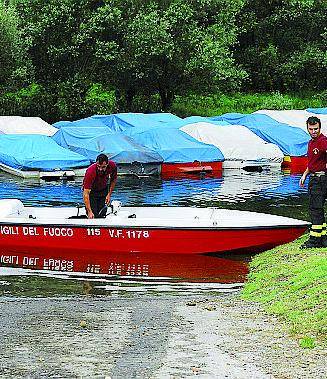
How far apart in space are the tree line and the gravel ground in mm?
38098

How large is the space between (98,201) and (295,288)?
7209 mm

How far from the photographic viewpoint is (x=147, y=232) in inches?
681

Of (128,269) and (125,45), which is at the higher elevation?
(125,45)

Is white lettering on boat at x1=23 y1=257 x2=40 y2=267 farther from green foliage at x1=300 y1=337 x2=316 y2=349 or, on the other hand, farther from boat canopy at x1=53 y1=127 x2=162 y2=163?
boat canopy at x1=53 y1=127 x2=162 y2=163

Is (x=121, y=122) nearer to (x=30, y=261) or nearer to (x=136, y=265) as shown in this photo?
(x=30, y=261)

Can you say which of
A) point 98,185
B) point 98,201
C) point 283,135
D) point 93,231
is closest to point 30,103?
point 283,135

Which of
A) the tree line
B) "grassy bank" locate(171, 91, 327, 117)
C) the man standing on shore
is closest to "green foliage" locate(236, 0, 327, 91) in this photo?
"grassy bank" locate(171, 91, 327, 117)

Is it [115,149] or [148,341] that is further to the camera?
[115,149]

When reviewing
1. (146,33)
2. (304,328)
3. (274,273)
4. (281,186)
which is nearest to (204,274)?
(274,273)

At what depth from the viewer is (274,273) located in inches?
552

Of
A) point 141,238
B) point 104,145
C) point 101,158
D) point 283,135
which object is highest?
point 101,158

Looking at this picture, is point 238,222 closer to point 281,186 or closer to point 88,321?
point 88,321

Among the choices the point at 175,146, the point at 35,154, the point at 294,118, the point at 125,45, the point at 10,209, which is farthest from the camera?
the point at 125,45

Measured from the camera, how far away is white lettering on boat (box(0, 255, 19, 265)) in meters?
17.3
